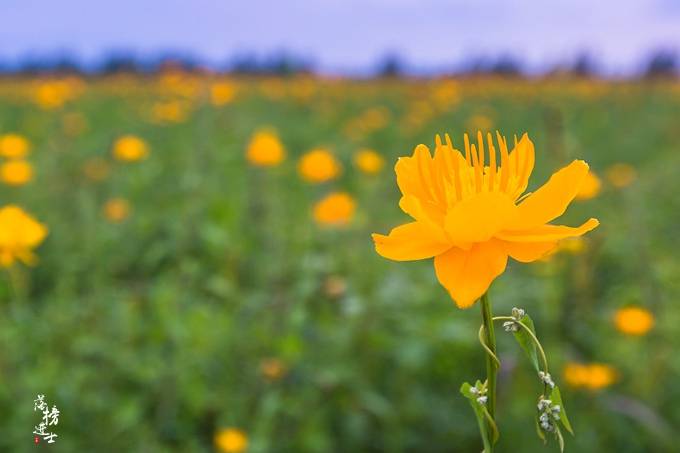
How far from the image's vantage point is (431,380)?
2.17 meters

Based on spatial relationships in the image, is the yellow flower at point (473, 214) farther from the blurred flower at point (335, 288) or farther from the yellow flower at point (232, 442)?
the blurred flower at point (335, 288)

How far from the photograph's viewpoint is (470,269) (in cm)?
53

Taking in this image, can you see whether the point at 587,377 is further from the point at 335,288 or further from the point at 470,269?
the point at 470,269

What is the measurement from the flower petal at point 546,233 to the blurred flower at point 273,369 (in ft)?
4.45

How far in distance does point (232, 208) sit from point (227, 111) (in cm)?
281

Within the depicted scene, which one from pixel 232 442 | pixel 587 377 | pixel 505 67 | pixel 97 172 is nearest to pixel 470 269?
pixel 232 442

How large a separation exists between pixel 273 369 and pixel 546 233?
1365 millimetres

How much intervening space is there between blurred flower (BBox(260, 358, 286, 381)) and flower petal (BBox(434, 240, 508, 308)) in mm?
1340

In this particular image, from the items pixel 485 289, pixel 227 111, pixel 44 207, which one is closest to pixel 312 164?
pixel 44 207

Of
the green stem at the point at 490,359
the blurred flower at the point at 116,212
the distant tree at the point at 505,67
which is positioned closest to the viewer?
the green stem at the point at 490,359

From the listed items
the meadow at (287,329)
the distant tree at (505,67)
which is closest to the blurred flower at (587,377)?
the meadow at (287,329)

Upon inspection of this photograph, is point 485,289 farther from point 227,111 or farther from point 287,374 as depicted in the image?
point 227,111

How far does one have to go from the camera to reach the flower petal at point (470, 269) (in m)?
0.51

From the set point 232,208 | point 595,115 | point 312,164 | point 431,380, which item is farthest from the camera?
point 595,115
